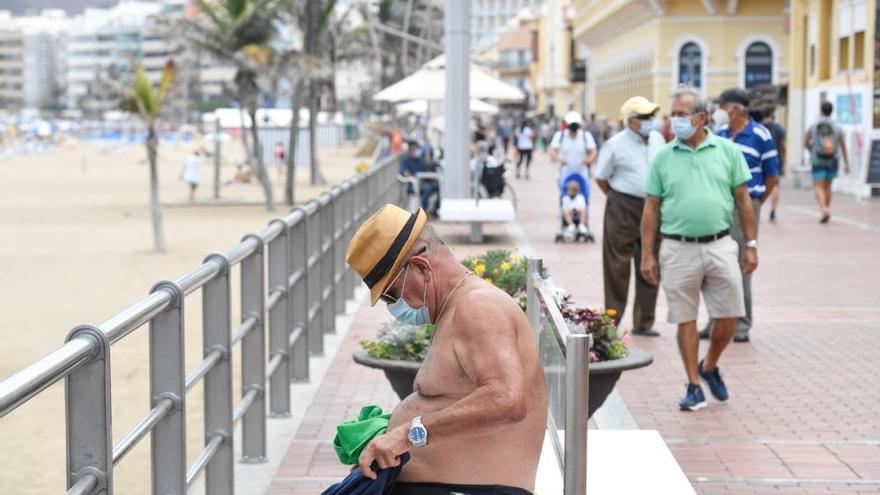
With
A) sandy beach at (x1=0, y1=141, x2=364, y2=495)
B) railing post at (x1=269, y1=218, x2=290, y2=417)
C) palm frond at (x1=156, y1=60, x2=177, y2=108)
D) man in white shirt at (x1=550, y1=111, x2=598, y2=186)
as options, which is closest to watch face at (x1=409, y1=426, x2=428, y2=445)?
railing post at (x1=269, y1=218, x2=290, y2=417)

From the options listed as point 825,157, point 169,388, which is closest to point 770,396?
point 169,388

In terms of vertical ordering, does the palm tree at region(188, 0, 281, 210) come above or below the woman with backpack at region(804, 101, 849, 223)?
above

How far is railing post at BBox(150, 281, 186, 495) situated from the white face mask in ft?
19.7

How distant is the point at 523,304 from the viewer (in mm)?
7559

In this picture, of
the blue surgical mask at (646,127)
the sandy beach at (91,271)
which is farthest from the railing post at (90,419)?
the blue surgical mask at (646,127)

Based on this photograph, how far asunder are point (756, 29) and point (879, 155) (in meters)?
17.3

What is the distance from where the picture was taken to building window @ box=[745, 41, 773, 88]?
1708 inches

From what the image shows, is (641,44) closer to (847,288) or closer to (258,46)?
(258,46)

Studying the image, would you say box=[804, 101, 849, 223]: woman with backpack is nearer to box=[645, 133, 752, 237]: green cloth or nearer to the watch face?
box=[645, 133, 752, 237]: green cloth

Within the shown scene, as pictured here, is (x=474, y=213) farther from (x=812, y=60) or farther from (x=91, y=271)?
(x=812, y=60)

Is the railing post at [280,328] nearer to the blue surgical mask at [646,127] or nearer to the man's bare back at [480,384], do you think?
the blue surgical mask at [646,127]

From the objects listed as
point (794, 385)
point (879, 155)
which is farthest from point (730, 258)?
point (879, 155)

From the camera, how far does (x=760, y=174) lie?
33.4 feet

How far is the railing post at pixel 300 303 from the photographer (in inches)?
355
